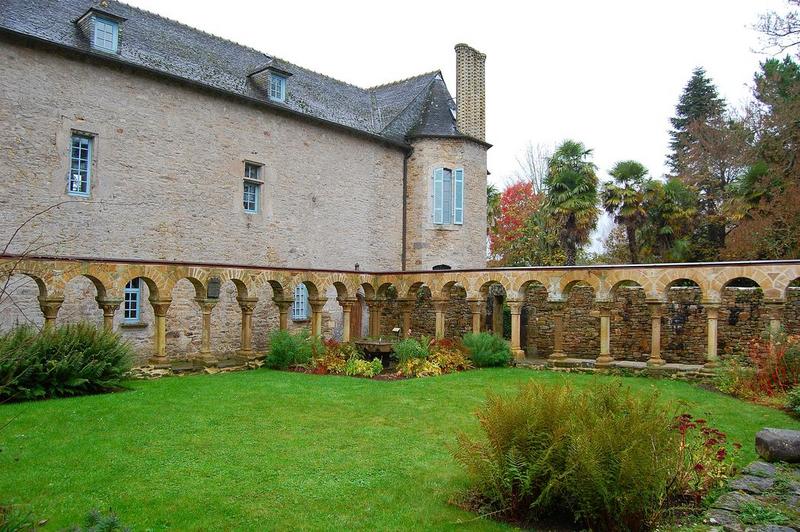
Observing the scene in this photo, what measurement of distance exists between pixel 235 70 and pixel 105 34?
3.70 meters

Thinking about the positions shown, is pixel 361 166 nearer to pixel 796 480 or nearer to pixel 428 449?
pixel 428 449

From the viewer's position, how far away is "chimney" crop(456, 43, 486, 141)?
62.4 ft

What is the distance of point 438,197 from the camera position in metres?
18.7

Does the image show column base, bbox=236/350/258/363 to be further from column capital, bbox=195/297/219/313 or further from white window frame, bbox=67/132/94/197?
white window frame, bbox=67/132/94/197

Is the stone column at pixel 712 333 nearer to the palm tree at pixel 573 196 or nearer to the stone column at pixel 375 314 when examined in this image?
the stone column at pixel 375 314

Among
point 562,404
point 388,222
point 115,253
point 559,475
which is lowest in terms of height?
point 559,475

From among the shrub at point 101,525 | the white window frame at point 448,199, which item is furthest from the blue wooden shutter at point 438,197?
the shrub at point 101,525

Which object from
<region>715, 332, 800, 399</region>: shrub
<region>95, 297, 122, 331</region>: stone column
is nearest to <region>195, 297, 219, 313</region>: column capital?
<region>95, 297, 122, 331</region>: stone column

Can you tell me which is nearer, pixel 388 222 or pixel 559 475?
pixel 559 475

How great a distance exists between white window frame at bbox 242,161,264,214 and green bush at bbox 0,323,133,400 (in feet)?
21.8

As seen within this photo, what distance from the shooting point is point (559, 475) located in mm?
3762

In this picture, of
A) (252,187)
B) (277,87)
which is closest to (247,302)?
(252,187)

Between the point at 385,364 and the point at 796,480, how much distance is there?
29.5 feet

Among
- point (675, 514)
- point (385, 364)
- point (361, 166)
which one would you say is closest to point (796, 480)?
point (675, 514)
